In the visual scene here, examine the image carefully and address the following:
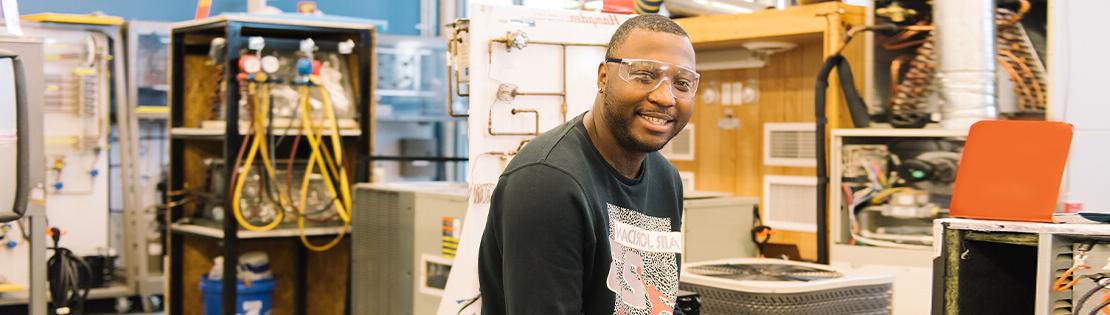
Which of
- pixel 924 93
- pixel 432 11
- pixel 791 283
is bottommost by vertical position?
pixel 791 283

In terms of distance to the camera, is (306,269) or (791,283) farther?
(306,269)

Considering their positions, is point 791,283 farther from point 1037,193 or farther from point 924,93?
point 924,93

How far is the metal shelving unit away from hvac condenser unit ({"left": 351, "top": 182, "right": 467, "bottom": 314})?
301 millimetres

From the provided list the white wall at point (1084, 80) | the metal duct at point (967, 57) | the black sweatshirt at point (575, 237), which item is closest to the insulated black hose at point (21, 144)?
the black sweatshirt at point (575, 237)

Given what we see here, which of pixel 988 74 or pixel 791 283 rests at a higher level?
pixel 988 74

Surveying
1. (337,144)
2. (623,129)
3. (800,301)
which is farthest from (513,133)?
(623,129)

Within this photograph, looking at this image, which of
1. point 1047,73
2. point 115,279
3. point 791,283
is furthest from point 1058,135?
point 115,279

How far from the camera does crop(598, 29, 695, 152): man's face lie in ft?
6.38

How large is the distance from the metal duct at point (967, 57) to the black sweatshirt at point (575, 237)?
249 cm

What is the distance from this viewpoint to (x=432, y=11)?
9125 mm

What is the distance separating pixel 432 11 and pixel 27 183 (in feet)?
17.3

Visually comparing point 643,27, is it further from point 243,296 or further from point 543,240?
point 243,296

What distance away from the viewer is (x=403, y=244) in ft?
16.4

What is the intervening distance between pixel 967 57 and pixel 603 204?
109 inches
